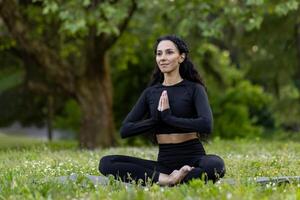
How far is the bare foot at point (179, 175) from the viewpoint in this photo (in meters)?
7.44

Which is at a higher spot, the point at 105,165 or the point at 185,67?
the point at 185,67

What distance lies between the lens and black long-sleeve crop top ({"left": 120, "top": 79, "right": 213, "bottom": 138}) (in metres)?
7.54

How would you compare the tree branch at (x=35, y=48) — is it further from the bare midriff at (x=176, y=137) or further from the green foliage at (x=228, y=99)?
the bare midriff at (x=176, y=137)

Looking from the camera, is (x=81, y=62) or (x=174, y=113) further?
(x=81, y=62)

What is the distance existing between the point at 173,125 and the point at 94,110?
556 inches

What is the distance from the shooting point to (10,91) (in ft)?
138

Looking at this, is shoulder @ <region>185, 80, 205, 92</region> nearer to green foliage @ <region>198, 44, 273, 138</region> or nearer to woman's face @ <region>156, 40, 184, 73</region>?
woman's face @ <region>156, 40, 184, 73</region>

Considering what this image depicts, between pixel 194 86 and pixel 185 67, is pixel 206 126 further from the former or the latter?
pixel 185 67

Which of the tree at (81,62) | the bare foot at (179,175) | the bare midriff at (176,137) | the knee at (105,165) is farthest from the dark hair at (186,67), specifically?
the tree at (81,62)

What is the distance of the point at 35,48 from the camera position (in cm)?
2038

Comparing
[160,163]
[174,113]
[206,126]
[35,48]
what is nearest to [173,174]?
[160,163]

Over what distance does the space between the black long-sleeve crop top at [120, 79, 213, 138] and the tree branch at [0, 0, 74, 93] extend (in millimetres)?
12466

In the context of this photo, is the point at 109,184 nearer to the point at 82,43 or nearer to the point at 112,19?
the point at 112,19

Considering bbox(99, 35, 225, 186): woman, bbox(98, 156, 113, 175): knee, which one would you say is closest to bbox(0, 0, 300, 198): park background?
bbox(98, 156, 113, 175): knee
